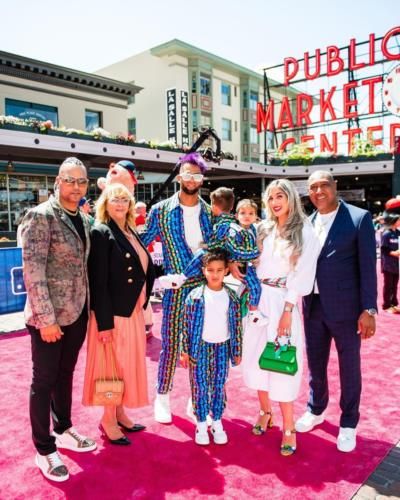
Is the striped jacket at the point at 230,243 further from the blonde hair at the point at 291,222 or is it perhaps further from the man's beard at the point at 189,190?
the man's beard at the point at 189,190

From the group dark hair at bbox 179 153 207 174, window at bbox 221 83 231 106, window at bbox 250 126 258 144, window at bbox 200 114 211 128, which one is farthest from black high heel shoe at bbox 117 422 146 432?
window at bbox 250 126 258 144

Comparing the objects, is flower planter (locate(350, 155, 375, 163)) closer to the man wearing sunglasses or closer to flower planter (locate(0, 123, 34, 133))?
flower planter (locate(0, 123, 34, 133))

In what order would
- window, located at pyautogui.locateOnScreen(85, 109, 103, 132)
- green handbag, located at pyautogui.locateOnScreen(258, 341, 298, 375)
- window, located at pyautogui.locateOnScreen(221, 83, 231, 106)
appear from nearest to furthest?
1. green handbag, located at pyautogui.locateOnScreen(258, 341, 298, 375)
2. window, located at pyautogui.locateOnScreen(85, 109, 103, 132)
3. window, located at pyautogui.locateOnScreen(221, 83, 231, 106)

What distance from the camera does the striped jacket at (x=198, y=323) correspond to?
3.16 meters

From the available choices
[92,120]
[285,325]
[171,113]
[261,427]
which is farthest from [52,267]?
[171,113]

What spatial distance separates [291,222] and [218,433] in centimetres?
168

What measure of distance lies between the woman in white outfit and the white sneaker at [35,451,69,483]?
1.41 meters

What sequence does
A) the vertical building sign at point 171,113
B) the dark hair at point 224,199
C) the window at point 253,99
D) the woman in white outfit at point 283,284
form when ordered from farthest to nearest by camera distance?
the window at point 253,99
the vertical building sign at point 171,113
the dark hair at point 224,199
the woman in white outfit at point 283,284

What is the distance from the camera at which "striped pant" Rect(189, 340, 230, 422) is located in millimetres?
3209

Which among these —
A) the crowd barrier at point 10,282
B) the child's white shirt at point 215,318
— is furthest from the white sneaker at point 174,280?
the crowd barrier at point 10,282

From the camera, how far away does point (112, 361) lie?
312 centimetres

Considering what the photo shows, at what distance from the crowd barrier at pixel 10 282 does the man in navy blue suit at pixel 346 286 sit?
549 cm

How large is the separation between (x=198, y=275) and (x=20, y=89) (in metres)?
17.4

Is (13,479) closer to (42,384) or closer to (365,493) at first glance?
(42,384)
